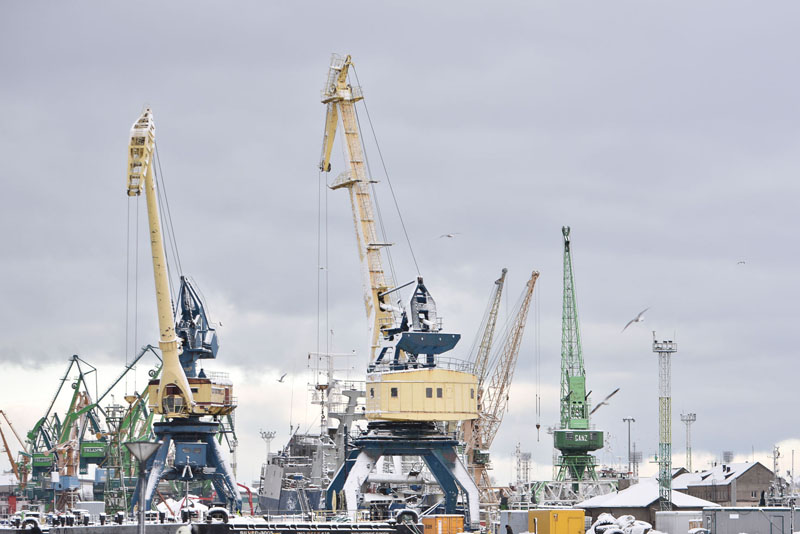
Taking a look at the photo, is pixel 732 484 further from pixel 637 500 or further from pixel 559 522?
pixel 559 522

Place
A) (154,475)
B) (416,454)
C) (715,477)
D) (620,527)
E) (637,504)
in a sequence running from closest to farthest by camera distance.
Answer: (620,527), (416,454), (154,475), (637,504), (715,477)

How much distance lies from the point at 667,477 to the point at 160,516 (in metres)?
55.6

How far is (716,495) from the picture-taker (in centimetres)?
15925

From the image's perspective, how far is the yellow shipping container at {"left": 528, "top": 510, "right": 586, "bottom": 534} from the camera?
86.1 m

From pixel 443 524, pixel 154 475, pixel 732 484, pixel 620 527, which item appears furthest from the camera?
pixel 732 484

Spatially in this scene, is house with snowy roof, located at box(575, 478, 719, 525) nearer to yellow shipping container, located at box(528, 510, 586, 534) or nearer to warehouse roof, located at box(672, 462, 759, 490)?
warehouse roof, located at box(672, 462, 759, 490)

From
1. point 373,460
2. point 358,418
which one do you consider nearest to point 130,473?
point 358,418

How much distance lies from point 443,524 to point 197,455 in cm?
3117

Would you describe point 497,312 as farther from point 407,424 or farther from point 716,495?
point 407,424

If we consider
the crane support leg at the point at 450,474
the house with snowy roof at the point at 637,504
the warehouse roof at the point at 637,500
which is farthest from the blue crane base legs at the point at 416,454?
the warehouse roof at the point at 637,500

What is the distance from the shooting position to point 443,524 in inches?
3349

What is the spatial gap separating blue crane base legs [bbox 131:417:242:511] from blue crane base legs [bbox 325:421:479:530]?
57.5 feet

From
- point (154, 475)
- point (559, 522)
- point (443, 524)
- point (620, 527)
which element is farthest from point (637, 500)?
point (154, 475)

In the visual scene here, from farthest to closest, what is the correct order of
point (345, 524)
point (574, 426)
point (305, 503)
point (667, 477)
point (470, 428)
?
1. point (574, 426)
2. point (470, 428)
3. point (667, 477)
4. point (305, 503)
5. point (345, 524)
